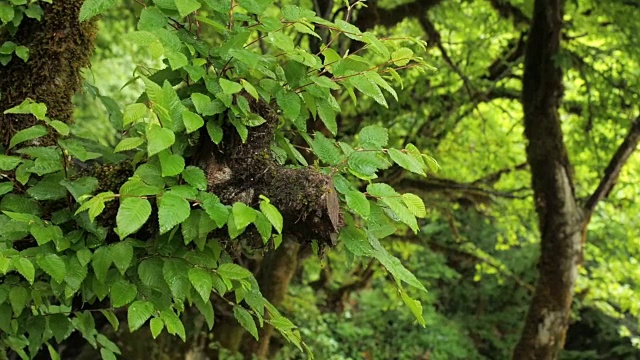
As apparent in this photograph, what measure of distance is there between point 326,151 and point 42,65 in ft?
3.39

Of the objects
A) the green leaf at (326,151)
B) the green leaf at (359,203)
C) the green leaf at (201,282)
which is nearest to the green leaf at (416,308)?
the green leaf at (359,203)

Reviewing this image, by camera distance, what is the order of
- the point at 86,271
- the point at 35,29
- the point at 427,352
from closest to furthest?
1. the point at 86,271
2. the point at 35,29
3. the point at 427,352

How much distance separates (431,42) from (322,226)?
209 inches

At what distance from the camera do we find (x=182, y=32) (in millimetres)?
1531

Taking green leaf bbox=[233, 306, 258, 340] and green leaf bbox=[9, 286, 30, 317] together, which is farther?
green leaf bbox=[233, 306, 258, 340]

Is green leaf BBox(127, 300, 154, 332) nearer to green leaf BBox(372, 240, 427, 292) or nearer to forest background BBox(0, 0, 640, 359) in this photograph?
forest background BBox(0, 0, 640, 359)

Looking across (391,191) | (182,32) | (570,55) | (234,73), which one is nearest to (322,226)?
(391,191)

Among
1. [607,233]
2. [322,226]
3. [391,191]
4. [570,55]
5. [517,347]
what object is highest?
[570,55]

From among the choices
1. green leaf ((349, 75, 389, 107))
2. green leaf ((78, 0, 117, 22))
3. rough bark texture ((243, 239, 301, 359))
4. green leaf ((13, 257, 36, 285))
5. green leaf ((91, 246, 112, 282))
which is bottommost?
rough bark texture ((243, 239, 301, 359))

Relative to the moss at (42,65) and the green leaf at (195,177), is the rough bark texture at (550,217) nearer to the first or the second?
the moss at (42,65)

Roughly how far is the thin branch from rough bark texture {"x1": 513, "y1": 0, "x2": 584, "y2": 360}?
0.50ft

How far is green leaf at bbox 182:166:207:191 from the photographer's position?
1.44m

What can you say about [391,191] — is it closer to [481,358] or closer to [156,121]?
[156,121]

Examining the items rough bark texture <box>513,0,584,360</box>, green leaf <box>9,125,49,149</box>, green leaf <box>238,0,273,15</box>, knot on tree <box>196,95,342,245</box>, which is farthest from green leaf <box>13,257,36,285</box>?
rough bark texture <box>513,0,584,360</box>
